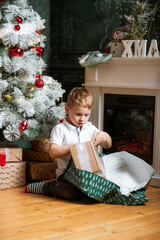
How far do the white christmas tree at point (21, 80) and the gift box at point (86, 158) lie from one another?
1.86ft

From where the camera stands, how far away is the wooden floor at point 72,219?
191cm

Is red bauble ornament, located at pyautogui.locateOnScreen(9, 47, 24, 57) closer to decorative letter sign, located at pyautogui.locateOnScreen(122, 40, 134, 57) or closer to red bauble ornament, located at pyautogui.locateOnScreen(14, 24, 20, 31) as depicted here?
red bauble ornament, located at pyautogui.locateOnScreen(14, 24, 20, 31)

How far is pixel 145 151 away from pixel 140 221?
108 centimetres

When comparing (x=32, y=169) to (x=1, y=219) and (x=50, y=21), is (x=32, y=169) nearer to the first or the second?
(x=1, y=219)

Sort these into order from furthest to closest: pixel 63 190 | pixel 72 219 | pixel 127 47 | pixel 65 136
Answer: pixel 127 47 → pixel 65 136 → pixel 63 190 → pixel 72 219

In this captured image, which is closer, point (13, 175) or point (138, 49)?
point (13, 175)

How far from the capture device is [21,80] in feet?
9.66

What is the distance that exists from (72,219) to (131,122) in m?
1.35

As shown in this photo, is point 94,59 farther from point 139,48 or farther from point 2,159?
point 2,159

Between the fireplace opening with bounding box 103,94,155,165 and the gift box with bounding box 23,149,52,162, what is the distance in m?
0.63

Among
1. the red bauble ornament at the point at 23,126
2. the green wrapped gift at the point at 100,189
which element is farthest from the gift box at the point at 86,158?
the red bauble ornament at the point at 23,126

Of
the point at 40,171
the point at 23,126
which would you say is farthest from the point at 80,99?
the point at 40,171

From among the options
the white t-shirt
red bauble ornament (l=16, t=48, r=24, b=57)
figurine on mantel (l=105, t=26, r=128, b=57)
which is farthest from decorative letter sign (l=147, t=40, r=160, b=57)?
red bauble ornament (l=16, t=48, r=24, b=57)

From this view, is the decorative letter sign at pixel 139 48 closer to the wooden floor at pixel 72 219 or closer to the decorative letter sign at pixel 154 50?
the decorative letter sign at pixel 154 50
